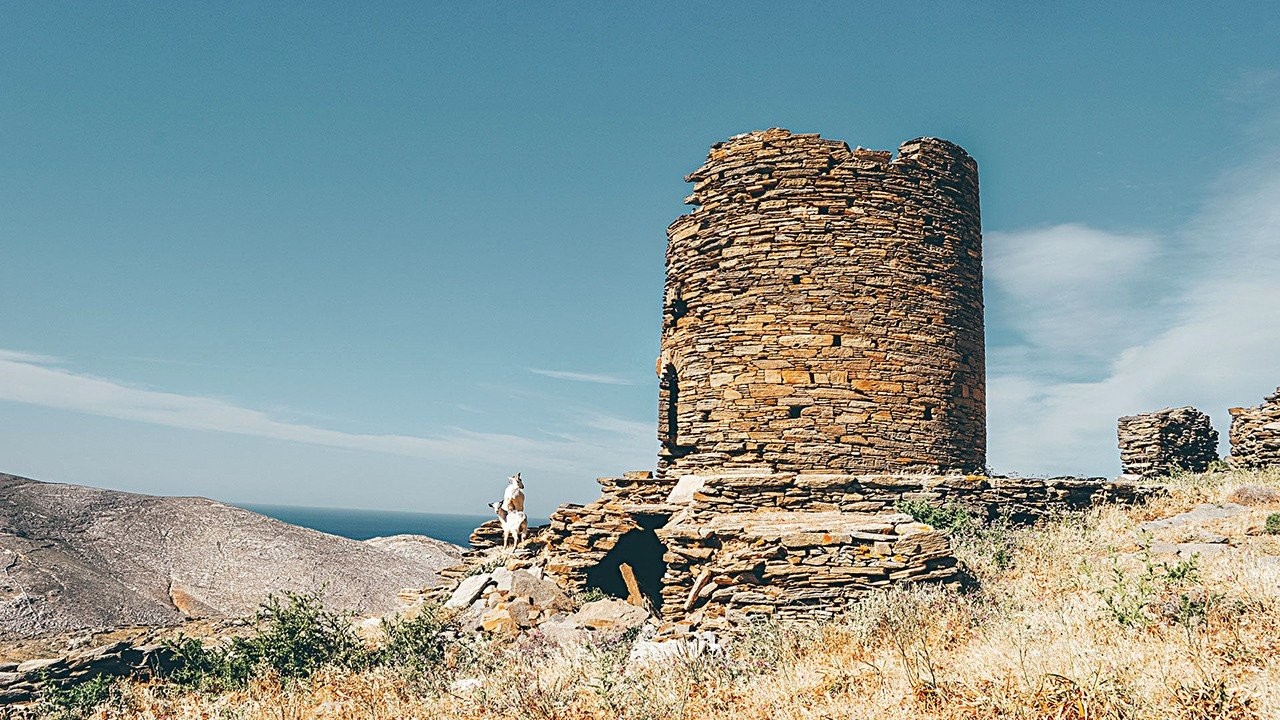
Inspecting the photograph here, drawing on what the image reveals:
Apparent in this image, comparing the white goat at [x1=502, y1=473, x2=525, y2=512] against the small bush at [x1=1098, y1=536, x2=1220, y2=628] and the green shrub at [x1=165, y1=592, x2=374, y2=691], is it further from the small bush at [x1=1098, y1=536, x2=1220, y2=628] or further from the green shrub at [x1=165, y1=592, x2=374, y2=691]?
the small bush at [x1=1098, y1=536, x2=1220, y2=628]

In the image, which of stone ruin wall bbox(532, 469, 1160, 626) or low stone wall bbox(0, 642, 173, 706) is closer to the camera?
stone ruin wall bbox(532, 469, 1160, 626)

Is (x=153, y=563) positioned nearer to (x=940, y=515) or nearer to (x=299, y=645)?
(x=299, y=645)

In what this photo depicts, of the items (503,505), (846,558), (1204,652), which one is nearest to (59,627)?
(503,505)

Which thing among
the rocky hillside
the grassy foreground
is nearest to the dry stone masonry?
the grassy foreground

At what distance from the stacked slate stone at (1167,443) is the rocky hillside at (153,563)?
15987 mm

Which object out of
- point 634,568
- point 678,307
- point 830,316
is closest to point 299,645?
point 634,568

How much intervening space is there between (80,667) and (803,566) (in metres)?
8.39

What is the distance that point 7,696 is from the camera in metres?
8.73

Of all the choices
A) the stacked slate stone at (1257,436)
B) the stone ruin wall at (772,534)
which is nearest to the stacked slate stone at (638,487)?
the stone ruin wall at (772,534)

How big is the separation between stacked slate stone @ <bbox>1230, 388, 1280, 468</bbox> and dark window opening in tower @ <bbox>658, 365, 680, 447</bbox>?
11.4 m

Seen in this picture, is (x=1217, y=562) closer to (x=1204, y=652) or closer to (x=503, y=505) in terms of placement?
(x=1204, y=652)

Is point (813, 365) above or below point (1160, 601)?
above

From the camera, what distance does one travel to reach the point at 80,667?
29.6 ft

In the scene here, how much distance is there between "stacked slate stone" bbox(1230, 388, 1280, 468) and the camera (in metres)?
14.8
